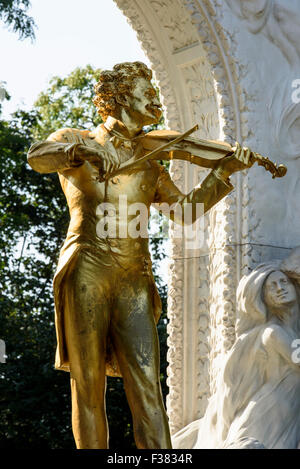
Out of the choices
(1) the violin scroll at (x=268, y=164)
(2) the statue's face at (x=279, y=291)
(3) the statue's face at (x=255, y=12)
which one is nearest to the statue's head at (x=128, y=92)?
(1) the violin scroll at (x=268, y=164)

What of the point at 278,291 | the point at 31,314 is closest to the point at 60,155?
the point at 278,291

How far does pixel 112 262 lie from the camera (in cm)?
484

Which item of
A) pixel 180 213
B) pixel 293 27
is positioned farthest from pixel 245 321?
pixel 293 27

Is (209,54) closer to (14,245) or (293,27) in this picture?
(293,27)

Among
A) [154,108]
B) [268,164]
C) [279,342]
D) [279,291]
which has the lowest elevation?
[279,342]

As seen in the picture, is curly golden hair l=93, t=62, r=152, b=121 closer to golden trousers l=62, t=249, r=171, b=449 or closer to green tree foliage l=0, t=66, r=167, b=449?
golden trousers l=62, t=249, r=171, b=449

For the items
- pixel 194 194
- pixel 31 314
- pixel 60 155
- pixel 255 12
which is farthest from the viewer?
pixel 31 314

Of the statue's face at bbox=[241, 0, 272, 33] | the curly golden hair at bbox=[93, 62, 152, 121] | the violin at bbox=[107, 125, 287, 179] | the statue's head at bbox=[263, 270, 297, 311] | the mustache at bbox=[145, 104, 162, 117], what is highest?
the statue's face at bbox=[241, 0, 272, 33]

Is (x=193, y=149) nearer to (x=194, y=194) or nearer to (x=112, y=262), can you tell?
(x=194, y=194)

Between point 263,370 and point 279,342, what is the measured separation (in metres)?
0.20

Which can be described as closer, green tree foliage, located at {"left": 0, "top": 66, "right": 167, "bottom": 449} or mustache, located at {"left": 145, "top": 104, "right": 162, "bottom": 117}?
mustache, located at {"left": 145, "top": 104, "right": 162, "bottom": 117}

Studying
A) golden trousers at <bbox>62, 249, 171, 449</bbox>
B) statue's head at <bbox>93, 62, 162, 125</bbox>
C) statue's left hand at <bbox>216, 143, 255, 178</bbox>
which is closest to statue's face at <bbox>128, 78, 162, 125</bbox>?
statue's head at <bbox>93, 62, 162, 125</bbox>

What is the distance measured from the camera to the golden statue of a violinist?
15.6 feet

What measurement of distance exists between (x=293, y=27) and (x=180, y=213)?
221 centimetres
